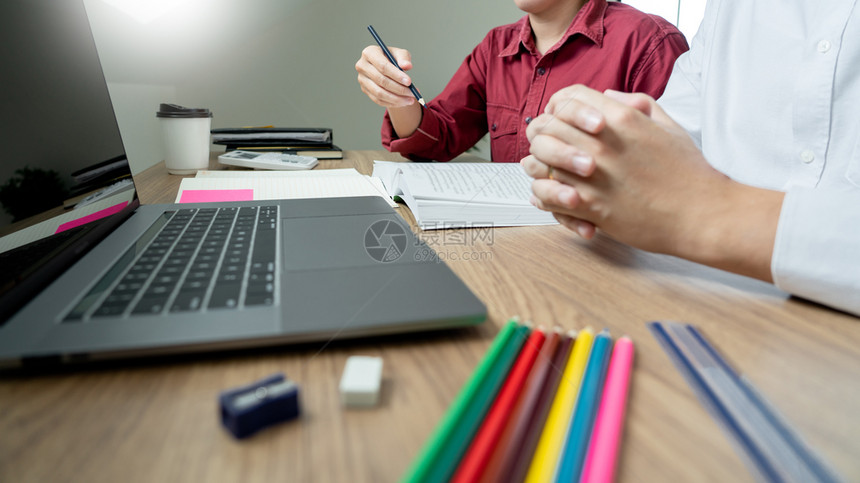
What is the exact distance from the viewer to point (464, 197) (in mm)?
551

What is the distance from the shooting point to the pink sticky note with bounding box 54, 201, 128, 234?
13.9 inches

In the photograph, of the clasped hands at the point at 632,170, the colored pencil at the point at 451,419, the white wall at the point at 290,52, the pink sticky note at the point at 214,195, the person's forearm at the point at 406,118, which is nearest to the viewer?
the colored pencil at the point at 451,419

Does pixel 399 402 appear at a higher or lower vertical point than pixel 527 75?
lower

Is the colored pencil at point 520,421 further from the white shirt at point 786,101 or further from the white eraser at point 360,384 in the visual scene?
the white shirt at point 786,101

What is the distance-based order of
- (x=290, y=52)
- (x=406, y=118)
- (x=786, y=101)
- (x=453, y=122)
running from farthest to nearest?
(x=290, y=52) → (x=453, y=122) → (x=406, y=118) → (x=786, y=101)

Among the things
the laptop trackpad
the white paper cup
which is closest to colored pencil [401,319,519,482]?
the laptop trackpad

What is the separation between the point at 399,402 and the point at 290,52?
1.64m

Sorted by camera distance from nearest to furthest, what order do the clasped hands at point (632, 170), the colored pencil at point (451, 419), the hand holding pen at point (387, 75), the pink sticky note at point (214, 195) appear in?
the colored pencil at point (451, 419)
the clasped hands at point (632, 170)
the pink sticky note at point (214, 195)
the hand holding pen at point (387, 75)

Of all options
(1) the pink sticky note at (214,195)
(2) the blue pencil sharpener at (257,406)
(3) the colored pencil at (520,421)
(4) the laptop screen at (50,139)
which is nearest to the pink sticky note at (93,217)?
(4) the laptop screen at (50,139)

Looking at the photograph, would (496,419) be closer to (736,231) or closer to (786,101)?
(736,231)

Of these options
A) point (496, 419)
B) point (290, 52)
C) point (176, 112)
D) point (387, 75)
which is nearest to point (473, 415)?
point (496, 419)

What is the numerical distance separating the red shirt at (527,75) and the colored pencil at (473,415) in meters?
0.83

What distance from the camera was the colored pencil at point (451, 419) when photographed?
0.53 ft

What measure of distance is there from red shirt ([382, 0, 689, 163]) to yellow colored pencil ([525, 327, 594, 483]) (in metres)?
0.83
